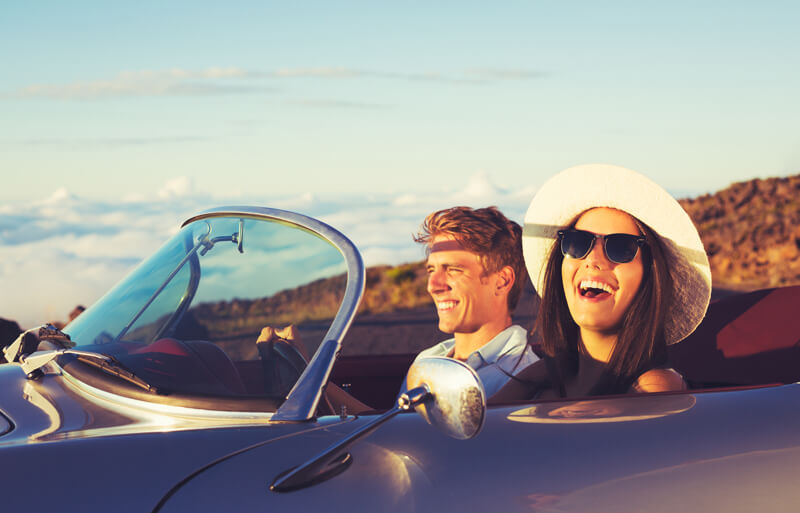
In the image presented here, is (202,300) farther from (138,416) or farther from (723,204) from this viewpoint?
(723,204)

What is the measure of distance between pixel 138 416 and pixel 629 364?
1514 millimetres

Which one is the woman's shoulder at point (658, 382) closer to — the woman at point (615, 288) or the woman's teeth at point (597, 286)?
the woman at point (615, 288)

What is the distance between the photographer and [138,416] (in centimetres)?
236

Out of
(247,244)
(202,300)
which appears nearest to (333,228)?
(247,244)

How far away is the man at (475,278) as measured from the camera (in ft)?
11.7

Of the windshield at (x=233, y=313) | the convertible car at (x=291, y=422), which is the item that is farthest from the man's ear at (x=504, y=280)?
the windshield at (x=233, y=313)

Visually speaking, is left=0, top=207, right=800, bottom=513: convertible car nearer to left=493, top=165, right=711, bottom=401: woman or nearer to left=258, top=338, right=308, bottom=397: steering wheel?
left=258, top=338, right=308, bottom=397: steering wheel

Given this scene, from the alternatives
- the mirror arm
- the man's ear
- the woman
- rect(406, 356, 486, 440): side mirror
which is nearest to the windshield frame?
the mirror arm

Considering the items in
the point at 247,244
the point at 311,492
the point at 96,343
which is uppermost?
the point at 247,244

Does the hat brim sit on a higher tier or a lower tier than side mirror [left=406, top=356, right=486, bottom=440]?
higher

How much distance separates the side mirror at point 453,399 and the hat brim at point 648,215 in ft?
4.29

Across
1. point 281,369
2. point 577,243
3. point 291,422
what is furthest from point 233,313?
point 577,243

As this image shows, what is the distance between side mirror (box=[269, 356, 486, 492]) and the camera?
195cm

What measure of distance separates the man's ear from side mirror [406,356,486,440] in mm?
1636
